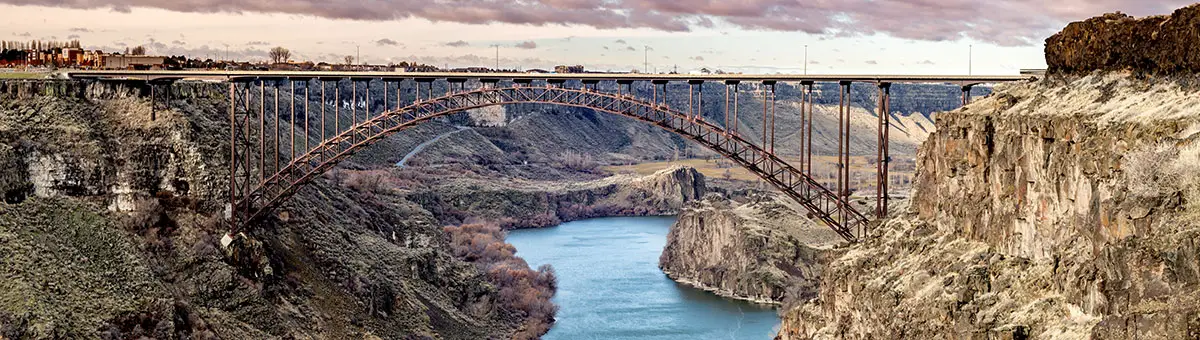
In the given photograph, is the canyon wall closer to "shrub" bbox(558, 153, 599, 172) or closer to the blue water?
the blue water

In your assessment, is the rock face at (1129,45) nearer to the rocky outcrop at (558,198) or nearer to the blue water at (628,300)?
the blue water at (628,300)

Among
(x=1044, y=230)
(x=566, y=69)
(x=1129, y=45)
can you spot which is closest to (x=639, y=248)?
(x=566, y=69)

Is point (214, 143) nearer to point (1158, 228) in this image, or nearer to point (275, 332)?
point (275, 332)

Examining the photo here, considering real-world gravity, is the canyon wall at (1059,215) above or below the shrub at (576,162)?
above

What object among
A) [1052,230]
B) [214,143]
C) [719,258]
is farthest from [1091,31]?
[719,258]

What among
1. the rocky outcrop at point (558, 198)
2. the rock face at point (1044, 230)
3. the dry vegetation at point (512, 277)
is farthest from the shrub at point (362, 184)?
the rock face at point (1044, 230)

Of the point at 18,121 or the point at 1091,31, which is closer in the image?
the point at 1091,31
